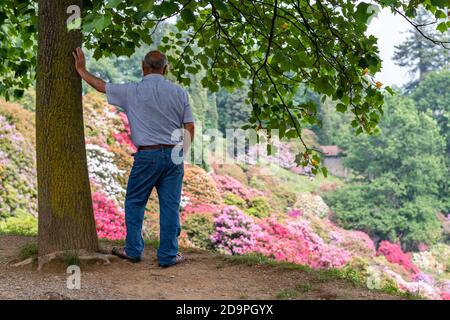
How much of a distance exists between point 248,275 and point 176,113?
4.73 feet

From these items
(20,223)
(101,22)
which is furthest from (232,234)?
(101,22)

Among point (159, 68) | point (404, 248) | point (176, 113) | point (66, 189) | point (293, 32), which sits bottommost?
point (404, 248)

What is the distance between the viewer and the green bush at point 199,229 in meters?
13.3

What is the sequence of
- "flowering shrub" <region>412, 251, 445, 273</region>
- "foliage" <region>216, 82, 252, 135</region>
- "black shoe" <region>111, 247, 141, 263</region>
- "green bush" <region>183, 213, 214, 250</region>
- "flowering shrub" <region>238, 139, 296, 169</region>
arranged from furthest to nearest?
"foliage" <region>216, 82, 252, 135</region> < "flowering shrub" <region>412, 251, 445, 273</region> < "flowering shrub" <region>238, 139, 296, 169</region> < "green bush" <region>183, 213, 214, 250</region> < "black shoe" <region>111, 247, 141, 263</region>

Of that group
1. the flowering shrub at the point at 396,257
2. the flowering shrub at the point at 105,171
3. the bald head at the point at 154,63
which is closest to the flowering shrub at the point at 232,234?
the flowering shrub at the point at 105,171

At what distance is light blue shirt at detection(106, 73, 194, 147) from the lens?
14.9 feet

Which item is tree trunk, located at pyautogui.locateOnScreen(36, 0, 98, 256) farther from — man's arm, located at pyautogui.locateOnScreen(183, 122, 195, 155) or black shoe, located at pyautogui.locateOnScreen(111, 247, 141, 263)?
man's arm, located at pyautogui.locateOnScreen(183, 122, 195, 155)

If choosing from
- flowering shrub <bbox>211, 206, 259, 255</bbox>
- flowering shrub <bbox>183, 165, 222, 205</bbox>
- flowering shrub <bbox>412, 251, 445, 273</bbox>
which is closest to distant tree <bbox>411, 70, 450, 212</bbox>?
flowering shrub <bbox>412, 251, 445, 273</bbox>

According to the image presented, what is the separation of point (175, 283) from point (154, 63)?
1.73 meters

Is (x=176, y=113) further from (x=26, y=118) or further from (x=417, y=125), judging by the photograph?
(x=417, y=125)

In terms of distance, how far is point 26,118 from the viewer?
571 inches

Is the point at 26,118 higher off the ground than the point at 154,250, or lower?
higher
